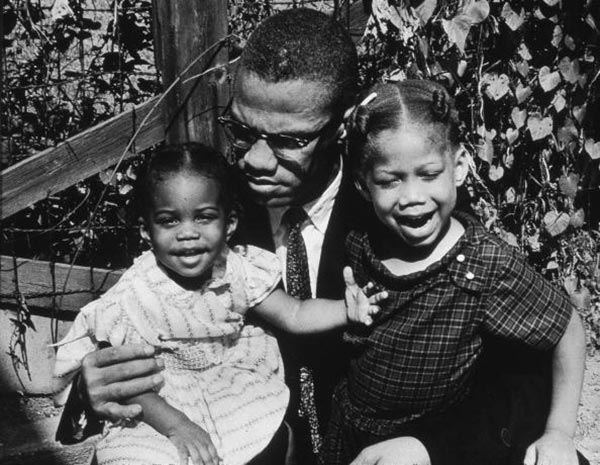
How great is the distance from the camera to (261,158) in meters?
2.76

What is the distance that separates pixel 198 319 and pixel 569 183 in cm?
212

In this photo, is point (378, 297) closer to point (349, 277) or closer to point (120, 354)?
point (349, 277)

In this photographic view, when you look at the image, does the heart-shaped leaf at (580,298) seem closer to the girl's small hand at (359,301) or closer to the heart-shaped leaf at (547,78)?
the heart-shaped leaf at (547,78)

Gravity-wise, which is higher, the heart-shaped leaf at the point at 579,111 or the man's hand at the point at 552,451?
the heart-shaped leaf at the point at 579,111

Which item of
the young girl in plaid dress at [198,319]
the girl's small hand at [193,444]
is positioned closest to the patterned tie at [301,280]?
the young girl in plaid dress at [198,319]

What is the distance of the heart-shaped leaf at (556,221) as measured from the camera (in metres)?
4.16

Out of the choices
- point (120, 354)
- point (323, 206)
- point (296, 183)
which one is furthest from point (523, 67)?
point (120, 354)

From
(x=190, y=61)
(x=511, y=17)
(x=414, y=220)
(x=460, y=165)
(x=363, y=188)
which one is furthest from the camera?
(x=511, y=17)

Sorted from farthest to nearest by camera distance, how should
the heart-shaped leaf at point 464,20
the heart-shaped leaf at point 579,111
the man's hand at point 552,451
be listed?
the heart-shaped leaf at point 579,111 → the heart-shaped leaf at point 464,20 → the man's hand at point 552,451

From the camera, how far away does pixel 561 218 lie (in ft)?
13.6

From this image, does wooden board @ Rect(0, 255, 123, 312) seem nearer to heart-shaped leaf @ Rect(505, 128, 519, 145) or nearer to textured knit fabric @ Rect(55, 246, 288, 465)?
textured knit fabric @ Rect(55, 246, 288, 465)

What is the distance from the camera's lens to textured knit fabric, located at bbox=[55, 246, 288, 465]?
2691 mm

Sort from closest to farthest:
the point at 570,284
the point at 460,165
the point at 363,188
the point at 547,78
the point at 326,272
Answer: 1. the point at 460,165
2. the point at 363,188
3. the point at 326,272
4. the point at 547,78
5. the point at 570,284

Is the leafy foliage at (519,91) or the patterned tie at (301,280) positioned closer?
the patterned tie at (301,280)
